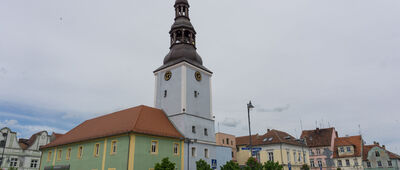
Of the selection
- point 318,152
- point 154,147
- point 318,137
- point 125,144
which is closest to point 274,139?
point 318,152

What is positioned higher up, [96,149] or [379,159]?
[96,149]

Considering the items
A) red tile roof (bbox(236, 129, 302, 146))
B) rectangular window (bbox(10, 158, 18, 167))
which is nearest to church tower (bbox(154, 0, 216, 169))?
red tile roof (bbox(236, 129, 302, 146))

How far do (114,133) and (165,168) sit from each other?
656 centimetres

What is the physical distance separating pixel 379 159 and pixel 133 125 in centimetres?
5012

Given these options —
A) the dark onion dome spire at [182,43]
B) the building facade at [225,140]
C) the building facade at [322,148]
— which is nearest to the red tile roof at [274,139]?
the building facade at [225,140]

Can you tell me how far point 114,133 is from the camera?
1070 inches

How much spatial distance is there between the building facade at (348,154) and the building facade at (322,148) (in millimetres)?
1111

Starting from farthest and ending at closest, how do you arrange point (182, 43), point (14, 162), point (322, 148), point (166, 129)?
point (322, 148)
point (14, 162)
point (182, 43)
point (166, 129)

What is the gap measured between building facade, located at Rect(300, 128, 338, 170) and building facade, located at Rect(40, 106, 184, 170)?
39.5 m

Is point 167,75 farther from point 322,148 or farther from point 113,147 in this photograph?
point 322,148

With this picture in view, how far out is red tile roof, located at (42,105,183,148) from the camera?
27.3 m

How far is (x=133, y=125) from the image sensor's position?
26.8 m

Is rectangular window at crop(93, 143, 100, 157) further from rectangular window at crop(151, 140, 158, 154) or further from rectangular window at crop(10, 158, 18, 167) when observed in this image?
rectangular window at crop(10, 158, 18, 167)

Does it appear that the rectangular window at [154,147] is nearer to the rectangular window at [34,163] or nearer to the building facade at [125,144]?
the building facade at [125,144]
